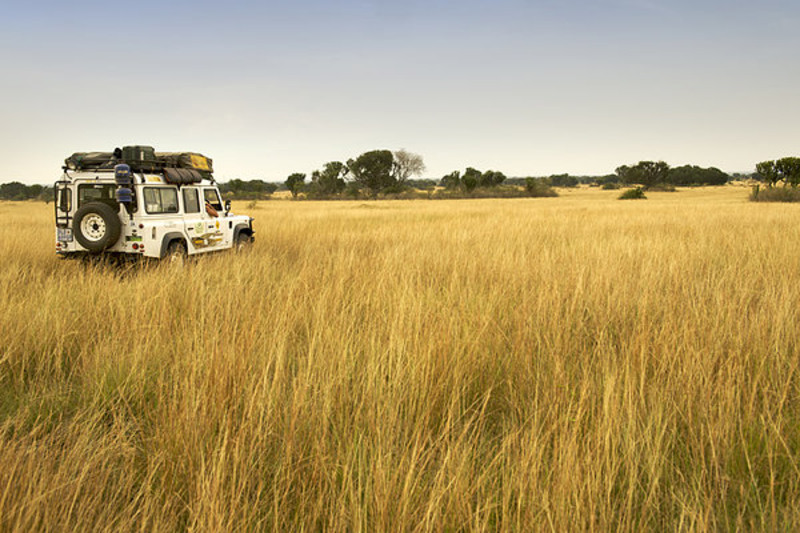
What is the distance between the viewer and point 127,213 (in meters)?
7.93

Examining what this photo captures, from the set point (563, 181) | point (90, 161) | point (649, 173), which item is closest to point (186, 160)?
point (90, 161)

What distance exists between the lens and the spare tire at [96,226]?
7.61 m

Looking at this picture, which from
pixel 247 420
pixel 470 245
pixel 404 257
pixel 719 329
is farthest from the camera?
pixel 470 245

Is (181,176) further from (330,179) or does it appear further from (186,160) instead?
(330,179)

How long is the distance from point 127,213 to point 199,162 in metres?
2.84

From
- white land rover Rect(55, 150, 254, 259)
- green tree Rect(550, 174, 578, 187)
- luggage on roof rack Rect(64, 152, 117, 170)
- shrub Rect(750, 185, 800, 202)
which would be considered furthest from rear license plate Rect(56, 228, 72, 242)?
green tree Rect(550, 174, 578, 187)

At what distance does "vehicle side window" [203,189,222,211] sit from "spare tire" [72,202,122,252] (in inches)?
104

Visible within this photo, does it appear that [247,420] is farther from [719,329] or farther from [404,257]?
[404,257]

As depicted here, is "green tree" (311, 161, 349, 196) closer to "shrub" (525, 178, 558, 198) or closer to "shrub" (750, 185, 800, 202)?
"shrub" (525, 178, 558, 198)

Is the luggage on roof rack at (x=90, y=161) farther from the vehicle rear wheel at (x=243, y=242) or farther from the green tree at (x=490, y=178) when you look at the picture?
the green tree at (x=490, y=178)

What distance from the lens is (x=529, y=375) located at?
3088 mm

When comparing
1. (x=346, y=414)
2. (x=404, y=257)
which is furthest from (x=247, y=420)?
(x=404, y=257)

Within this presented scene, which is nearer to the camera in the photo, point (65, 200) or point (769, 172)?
point (65, 200)

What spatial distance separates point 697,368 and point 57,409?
437cm
